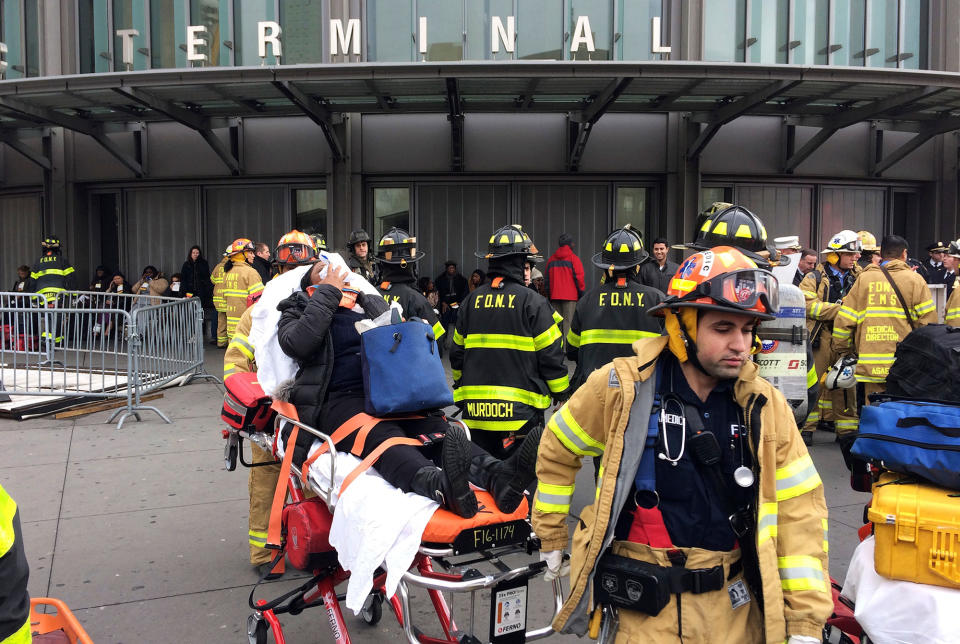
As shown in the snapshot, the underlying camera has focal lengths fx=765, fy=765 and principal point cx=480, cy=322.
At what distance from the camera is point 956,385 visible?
8.73 feet

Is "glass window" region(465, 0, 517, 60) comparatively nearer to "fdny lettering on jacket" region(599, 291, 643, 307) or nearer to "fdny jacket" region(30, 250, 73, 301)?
"fdny jacket" region(30, 250, 73, 301)

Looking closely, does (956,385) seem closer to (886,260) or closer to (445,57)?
(886,260)

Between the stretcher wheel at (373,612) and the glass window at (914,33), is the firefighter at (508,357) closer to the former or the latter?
the stretcher wheel at (373,612)

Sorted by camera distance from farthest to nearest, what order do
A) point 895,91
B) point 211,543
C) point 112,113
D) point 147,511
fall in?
point 112,113, point 895,91, point 147,511, point 211,543

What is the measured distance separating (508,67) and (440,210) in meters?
4.55

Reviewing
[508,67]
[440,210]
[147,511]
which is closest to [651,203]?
[440,210]

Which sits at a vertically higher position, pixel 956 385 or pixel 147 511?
pixel 956 385

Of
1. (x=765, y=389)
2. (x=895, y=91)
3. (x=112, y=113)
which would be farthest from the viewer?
(x=112, y=113)

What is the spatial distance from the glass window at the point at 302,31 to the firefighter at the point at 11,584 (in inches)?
552

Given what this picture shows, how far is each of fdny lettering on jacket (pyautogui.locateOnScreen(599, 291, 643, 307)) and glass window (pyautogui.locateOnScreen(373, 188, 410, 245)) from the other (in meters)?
10.2

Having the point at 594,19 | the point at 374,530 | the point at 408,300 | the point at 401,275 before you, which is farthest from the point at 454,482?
the point at 594,19

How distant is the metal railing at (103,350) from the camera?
8.45 m

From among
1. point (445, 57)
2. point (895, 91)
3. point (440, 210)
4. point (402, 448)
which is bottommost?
point (402, 448)

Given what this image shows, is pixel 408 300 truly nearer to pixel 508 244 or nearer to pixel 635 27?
pixel 508 244
